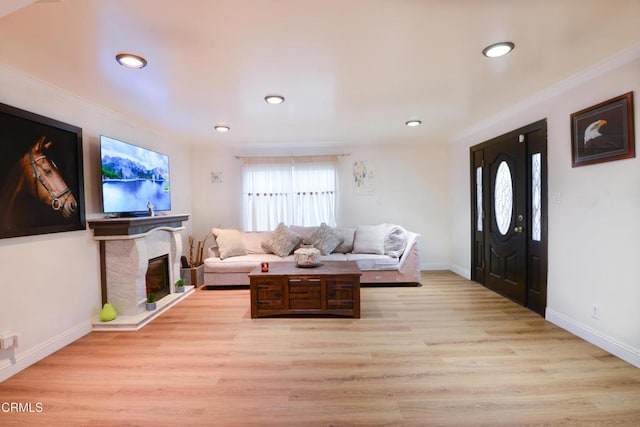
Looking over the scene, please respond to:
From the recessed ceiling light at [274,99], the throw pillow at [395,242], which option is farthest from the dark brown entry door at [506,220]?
the recessed ceiling light at [274,99]

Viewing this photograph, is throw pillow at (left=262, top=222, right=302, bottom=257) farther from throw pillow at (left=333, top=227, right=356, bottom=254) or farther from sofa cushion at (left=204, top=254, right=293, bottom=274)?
throw pillow at (left=333, top=227, right=356, bottom=254)

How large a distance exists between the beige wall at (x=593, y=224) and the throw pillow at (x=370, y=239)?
7.39ft

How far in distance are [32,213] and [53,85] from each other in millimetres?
1130

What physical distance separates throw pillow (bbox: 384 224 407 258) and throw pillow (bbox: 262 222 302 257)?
142 cm

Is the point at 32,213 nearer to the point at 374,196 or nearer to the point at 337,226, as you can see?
the point at 337,226

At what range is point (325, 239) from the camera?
16.2 ft

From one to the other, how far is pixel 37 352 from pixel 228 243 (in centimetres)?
→ 255

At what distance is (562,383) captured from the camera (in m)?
2.12

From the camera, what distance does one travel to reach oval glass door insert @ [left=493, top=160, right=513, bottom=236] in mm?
3834

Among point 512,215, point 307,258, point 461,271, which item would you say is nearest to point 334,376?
point 307,258

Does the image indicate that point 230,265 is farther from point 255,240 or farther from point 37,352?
point 37,352

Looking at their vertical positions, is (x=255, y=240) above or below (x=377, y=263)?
above

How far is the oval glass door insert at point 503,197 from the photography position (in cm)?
383

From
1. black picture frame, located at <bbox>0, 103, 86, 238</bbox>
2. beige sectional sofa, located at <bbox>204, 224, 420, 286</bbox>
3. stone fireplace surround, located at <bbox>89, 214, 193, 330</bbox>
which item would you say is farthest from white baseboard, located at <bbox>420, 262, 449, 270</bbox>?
black picture frame, located at <bbox>0, 103, 86, 238</bbox>
